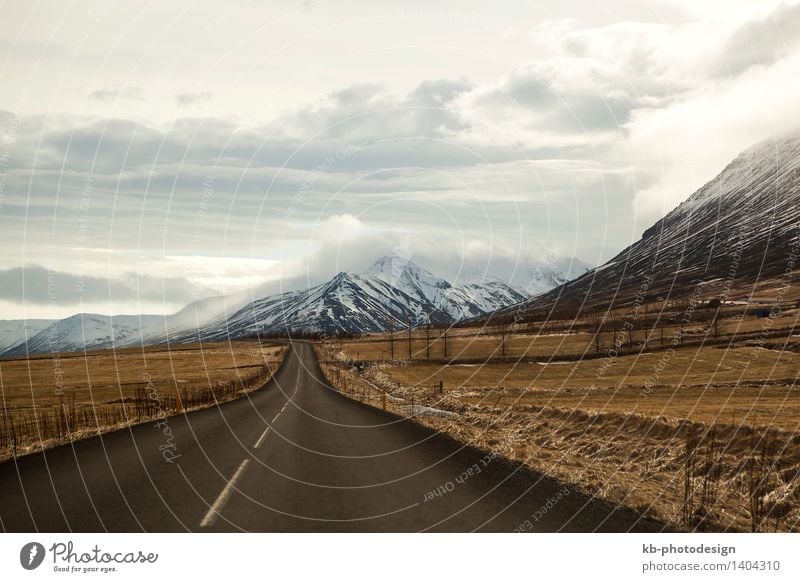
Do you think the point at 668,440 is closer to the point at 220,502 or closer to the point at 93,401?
the point at 220,502

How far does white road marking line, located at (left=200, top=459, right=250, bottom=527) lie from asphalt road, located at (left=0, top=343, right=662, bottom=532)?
0.06ft

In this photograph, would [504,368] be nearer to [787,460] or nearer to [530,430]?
[530,430]

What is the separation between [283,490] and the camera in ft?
37.6

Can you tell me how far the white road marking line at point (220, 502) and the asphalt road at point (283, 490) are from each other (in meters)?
0.02

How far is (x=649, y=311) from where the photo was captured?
174250mm

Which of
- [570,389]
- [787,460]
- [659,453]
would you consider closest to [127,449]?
[659,453]

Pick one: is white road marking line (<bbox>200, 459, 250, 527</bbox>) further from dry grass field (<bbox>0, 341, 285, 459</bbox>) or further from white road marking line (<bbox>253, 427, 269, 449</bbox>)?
dry grass field (<bbox>0, 341, 285, 459</bbox>)
